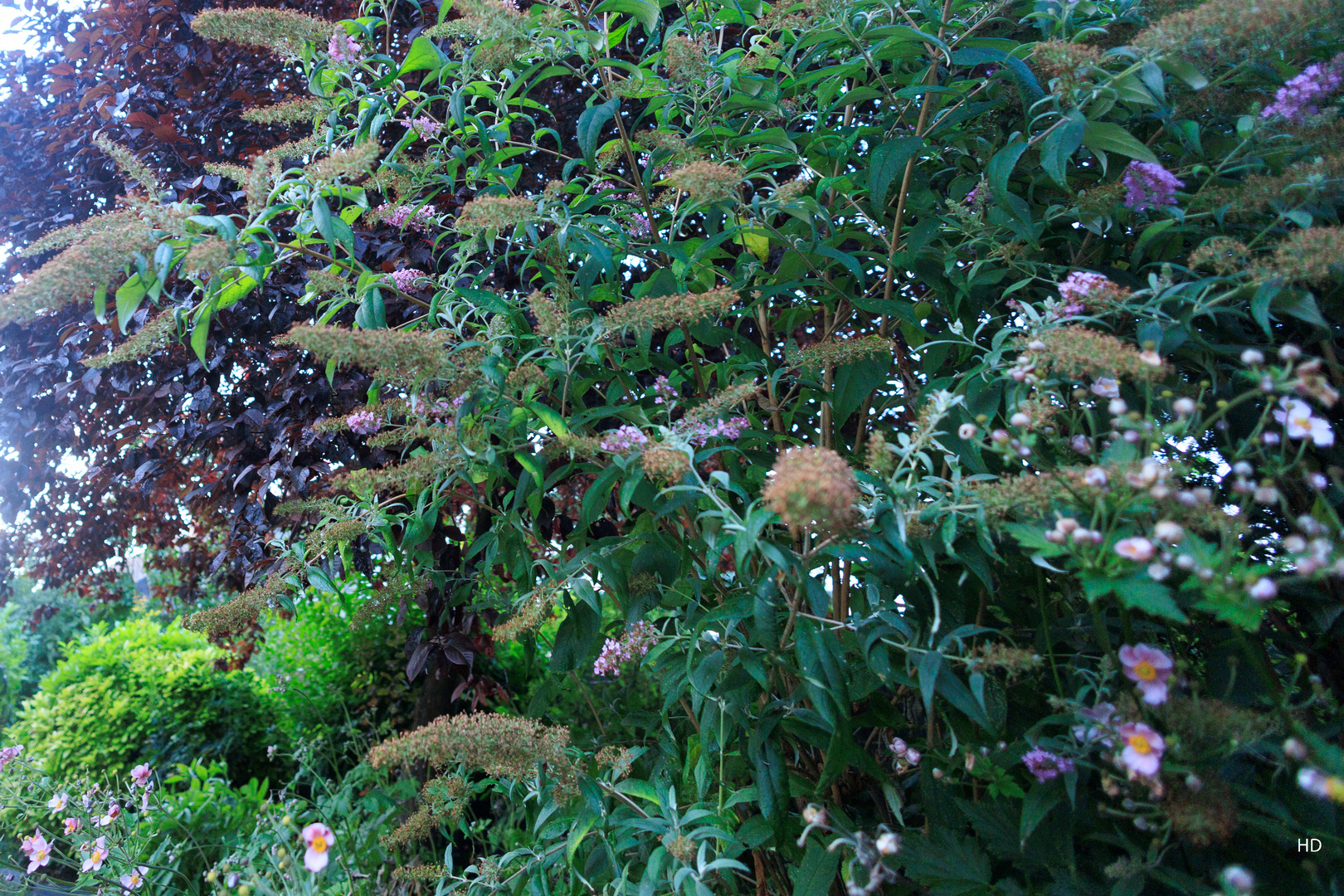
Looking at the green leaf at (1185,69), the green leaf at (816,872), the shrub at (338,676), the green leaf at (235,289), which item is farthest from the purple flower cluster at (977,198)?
the shrub at (338,676)

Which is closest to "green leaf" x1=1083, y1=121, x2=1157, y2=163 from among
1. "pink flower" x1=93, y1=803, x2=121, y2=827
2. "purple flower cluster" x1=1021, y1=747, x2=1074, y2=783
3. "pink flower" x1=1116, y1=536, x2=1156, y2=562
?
"pink flower" x1=1116, y1=536, x2=1156, y2=562

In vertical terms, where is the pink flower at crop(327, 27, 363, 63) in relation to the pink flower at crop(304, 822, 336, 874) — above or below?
above

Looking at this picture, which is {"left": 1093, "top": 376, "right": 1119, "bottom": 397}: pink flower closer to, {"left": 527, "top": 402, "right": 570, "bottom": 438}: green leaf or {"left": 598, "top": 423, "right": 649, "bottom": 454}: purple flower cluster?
{"left": 598, "top": 423, "right": 649, "bottom": 454}: purple flower cluster

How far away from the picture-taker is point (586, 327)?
1.34m

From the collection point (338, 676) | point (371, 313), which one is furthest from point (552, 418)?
point (338, 676)

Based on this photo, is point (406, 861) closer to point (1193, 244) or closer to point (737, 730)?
point (737, 730)

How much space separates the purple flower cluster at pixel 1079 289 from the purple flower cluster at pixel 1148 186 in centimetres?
21

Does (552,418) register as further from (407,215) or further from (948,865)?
(948,865)

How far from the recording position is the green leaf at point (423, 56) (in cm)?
139

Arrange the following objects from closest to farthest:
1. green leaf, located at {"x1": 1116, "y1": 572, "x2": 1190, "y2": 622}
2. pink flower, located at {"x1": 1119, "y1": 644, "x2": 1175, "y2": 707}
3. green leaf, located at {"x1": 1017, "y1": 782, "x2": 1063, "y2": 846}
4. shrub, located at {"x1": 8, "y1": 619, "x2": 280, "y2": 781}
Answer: green leaf, located at {"x1": 1116, "y1": 572, "x2": 1190, "y2": 622}
pink flower, located at {"x1": 1119, "y1": 644, "x2": 1175, "y2": 707}
green leaf, located at {"x1": 1017, "y1": 782, "x2": 1063, "y2": 846}
shrub, located at {"x1": 8, "y1": 619, "x2": 280, "y2": 781}

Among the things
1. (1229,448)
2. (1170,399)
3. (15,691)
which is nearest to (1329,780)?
(1229,448)

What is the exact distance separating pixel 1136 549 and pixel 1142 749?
0.27 metres

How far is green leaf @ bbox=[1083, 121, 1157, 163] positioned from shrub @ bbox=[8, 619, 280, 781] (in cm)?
424

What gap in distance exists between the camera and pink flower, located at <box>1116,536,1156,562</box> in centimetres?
76
